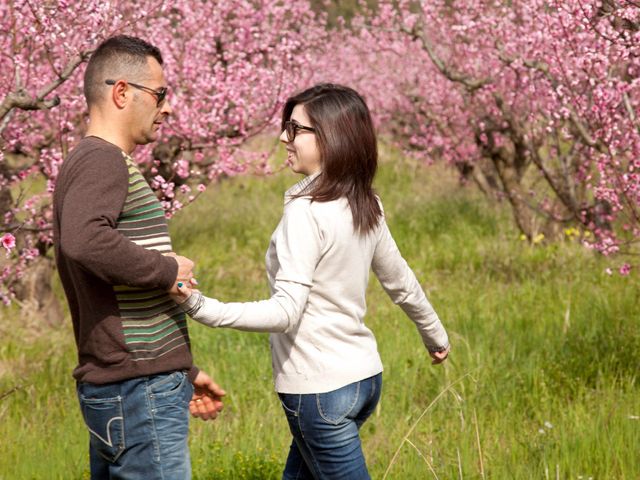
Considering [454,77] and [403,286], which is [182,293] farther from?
[454,77]

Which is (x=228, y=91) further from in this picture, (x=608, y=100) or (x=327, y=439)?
(x=327, y=439)

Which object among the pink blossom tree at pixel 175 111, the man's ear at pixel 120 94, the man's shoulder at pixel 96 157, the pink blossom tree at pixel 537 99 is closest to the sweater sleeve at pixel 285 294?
the man's shoulder at pixel 96 157

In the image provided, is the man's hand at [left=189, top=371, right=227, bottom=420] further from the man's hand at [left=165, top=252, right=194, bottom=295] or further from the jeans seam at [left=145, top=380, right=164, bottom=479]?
the man's hand at [left=165, top=252, right=194, bottom=295]

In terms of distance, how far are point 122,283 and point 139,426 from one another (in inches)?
15.2

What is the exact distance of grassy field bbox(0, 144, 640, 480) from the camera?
3.81 m

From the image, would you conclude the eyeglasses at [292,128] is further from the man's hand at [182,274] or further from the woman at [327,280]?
the man's hand at [182,274]

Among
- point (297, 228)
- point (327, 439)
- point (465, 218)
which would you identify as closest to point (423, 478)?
point (327, 439)

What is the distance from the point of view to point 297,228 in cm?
248

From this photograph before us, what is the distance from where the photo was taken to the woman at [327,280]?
2.49 metres

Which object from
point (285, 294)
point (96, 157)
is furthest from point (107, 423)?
point (96, 157)

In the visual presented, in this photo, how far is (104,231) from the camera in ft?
7.18

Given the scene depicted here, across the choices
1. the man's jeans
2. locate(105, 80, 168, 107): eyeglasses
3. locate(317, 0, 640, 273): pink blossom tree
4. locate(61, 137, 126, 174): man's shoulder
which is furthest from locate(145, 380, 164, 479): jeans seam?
locate(317, 0, 640, 273): pink blossom tree

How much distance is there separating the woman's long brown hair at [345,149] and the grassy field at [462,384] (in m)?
0.67

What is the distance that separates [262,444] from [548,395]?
1.52 meters
